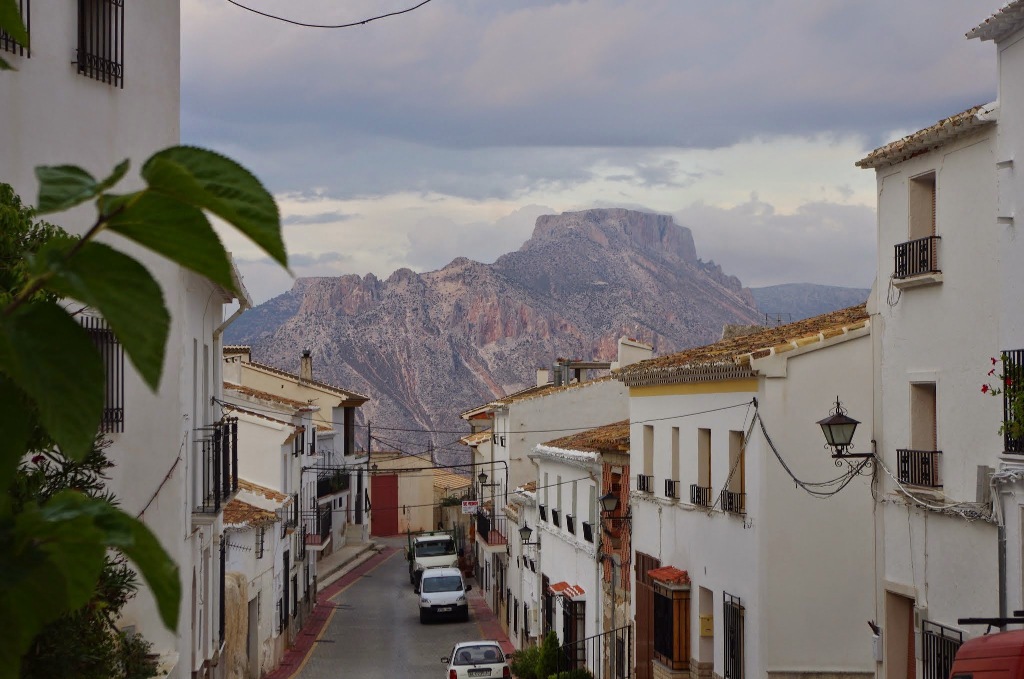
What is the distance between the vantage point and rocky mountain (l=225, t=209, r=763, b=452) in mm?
144375

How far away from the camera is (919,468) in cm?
1452

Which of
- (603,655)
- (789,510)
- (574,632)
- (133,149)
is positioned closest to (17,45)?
(133,149)

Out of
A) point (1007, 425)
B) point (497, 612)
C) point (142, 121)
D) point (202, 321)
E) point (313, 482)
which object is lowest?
point (497, 612)

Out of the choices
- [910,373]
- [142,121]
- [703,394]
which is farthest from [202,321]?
[910,373]

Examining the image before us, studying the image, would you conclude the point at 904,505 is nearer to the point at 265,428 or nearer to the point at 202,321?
the point at 202,321

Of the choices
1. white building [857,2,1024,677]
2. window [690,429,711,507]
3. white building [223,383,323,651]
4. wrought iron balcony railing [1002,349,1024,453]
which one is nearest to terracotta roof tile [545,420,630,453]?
window [690,429,711,507]

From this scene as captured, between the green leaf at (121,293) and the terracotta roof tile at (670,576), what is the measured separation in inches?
797

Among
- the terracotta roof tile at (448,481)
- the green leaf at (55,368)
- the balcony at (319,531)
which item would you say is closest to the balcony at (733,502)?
the green leaf at (55,368)

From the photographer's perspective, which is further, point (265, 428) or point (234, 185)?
point (265, 428)

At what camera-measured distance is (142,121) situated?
1434 cm

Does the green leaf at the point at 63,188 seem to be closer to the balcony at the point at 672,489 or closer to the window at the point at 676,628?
the window at the point at 676,628

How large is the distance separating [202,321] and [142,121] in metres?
4.85

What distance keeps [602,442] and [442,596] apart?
17666mm

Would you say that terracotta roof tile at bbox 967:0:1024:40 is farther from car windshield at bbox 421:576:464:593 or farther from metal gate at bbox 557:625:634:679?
car windshield at bbox 421:576:464:593
